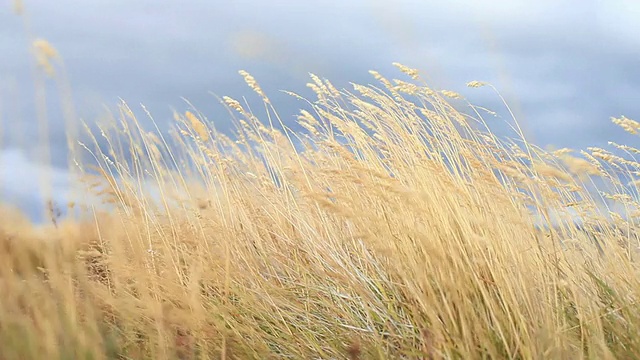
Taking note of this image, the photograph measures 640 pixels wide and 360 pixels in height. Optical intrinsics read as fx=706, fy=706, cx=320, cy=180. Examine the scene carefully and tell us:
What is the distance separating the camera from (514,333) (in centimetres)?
192

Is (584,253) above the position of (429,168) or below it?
below

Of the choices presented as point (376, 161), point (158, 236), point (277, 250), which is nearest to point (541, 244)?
point (376, 161)

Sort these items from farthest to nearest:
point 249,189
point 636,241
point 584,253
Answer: point 249,189, point 636,241, point 584,253

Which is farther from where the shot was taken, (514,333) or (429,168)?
(429,168)

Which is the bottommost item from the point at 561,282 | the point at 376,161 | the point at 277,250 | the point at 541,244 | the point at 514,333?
the point at 514,333

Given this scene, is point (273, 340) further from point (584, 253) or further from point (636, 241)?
point (636, 241)

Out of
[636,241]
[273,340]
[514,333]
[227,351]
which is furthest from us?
[636,241]

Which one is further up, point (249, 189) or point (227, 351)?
point (249, 189)

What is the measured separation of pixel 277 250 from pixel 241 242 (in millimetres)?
171

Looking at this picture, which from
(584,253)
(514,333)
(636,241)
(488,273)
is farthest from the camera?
(636,241)

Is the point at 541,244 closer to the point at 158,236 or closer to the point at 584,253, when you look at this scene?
the point at 584,253

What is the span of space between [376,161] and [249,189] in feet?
3.14

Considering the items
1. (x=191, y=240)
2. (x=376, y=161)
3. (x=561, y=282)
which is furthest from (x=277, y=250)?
(x=561, y=282)

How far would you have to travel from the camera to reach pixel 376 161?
3037 millimetres
